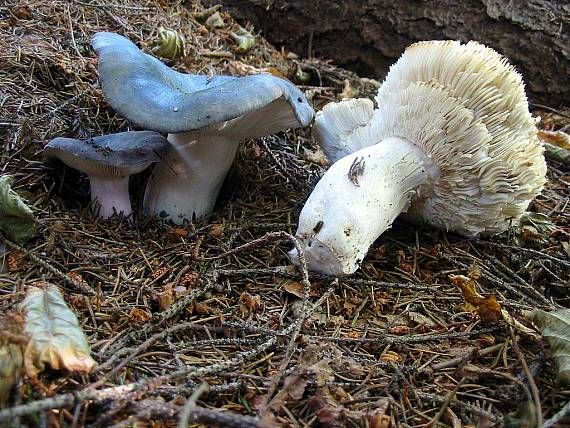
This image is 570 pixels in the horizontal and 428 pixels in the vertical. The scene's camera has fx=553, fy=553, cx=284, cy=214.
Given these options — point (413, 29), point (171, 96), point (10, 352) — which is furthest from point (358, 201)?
point (413, 29)

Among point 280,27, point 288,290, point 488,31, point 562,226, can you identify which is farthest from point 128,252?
point 488,31

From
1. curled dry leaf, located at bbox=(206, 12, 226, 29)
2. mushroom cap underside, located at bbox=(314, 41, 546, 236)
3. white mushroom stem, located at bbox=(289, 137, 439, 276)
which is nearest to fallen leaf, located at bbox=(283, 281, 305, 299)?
white mushroom stem, located at bbox=(289, 137, 439, 276)

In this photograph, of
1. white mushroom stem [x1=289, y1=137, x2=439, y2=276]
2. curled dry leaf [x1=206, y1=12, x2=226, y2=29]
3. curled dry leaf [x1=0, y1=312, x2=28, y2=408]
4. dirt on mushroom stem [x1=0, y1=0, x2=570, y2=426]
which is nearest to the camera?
curled dry leaf [x1=0, y1=312, x2=28, y2=408]

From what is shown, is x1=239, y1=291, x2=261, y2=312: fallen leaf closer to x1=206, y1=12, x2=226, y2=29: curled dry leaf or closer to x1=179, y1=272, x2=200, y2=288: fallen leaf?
x1=179, y1=272, x2=200, y2=288: fallen leaf

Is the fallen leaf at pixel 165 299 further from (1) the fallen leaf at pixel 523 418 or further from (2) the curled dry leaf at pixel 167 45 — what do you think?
(2) the curled dry leaf at pixel 167 45

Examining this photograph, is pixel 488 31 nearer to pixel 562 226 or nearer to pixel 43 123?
pixel 562 226

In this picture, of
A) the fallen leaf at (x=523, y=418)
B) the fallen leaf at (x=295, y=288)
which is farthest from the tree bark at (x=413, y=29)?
the fallen leaf at (x=523, y=418)

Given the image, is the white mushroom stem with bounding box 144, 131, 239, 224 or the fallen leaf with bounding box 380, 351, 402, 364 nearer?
the fallen leaf with bounding box 380, 351, 402, 364
